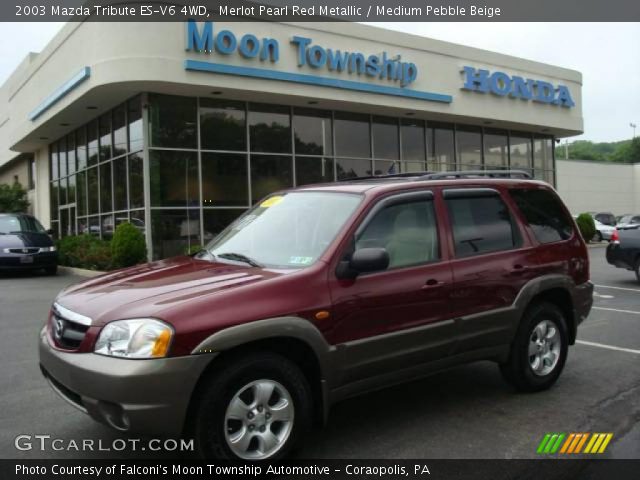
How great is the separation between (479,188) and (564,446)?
2084 millimetres

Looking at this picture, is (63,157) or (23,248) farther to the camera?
(63,157)

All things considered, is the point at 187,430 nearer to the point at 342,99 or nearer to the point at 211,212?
the point at 211,212

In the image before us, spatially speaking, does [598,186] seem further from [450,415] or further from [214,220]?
[450,415]

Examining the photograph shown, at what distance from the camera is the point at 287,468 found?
355 centimetres

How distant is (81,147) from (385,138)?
10541 mm

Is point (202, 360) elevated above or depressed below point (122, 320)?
below

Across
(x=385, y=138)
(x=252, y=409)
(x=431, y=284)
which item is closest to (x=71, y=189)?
(x=385, y=138)

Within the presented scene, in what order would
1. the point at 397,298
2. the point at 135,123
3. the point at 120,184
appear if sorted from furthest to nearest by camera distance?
the point at 120,184
the point at 135,123
the point at 397,298

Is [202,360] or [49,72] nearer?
[202,360]

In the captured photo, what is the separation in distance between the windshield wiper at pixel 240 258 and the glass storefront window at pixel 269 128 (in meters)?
13.0

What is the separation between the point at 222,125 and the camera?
54.1ft

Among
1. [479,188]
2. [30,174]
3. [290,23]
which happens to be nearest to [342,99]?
[290,23]

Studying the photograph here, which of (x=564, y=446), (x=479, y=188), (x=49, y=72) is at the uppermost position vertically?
(x=49, y=72)

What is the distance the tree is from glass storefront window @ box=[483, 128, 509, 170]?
67.0 feet
